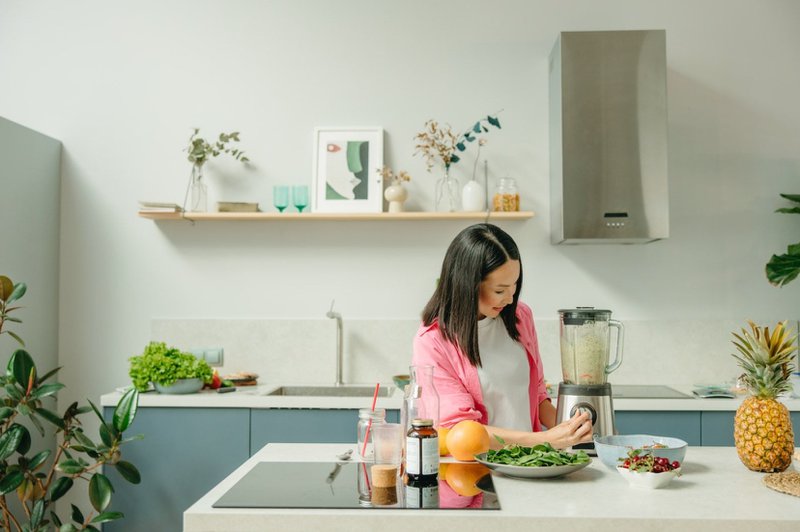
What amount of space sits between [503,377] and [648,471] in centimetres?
73

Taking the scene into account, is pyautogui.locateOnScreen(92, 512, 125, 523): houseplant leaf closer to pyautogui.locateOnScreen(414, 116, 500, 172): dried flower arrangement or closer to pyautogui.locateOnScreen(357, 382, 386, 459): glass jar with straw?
pyautogui.locateOnScreen(357, 382, 386, 459): glass jar with straw

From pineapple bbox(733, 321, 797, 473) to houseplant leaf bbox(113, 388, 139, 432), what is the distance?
2.04 meters

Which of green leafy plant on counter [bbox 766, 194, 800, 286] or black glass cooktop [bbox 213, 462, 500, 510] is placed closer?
black glass cooktop [bbox 213, 462, 500, 510]

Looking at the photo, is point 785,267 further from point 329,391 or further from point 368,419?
point 368,419

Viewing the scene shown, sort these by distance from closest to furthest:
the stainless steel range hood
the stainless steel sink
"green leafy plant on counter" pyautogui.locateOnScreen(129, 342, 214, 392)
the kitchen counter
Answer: the kitchen counter
"green leafy plant on counter" pyautogui.locateOnScreen(129, 342, 214, 392)
the stainless steel range hood
the stainless steel sink

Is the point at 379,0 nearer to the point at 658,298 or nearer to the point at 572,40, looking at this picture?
the point at 572,40

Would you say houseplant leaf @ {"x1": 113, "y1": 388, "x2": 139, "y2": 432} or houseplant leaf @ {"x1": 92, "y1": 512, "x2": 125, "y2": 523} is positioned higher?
houseplant leaf @ {"x1": 113, "y1": 388, "x2": 139, "y2": 432}

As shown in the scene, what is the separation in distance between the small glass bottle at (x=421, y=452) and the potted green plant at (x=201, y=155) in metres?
2.35

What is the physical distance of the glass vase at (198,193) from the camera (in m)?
3.63

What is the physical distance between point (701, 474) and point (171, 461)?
7.10 feet

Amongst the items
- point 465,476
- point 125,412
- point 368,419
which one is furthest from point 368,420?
point 125,412

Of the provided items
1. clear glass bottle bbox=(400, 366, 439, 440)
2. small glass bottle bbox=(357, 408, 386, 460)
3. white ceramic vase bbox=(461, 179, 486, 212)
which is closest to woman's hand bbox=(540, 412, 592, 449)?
clear glass bottle bbox=(400, 366, 439, 440)

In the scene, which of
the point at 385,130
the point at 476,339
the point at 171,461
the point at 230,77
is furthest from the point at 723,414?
the point at 230,77

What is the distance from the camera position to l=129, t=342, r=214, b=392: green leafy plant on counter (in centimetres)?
312
